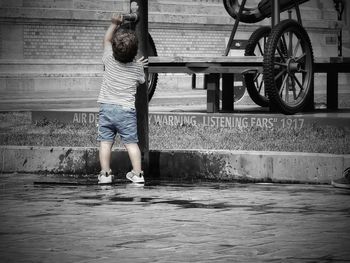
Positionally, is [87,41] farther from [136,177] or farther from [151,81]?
[136,177]

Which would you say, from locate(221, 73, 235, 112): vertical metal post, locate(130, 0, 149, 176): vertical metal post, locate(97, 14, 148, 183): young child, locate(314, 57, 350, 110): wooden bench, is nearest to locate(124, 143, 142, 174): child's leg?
locate(97, 14, 148, 183): young child

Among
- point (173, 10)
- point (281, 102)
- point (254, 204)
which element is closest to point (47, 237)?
point (254, 204)

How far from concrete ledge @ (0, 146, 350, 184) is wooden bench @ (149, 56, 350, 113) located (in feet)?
12.7

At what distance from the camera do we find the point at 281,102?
13445 millimetres

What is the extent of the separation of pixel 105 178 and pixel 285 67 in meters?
4.86

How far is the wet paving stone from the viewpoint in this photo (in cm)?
598

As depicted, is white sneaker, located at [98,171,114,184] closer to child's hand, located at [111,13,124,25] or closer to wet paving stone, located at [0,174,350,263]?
wet paving stone, located at [0,174,350,263]

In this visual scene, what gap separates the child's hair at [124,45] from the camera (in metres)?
9.79

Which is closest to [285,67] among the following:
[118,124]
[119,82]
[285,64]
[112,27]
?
[285,64]

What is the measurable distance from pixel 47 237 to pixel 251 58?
7.80 meters

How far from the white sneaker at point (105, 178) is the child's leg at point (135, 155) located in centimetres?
22

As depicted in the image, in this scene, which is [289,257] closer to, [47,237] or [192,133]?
[47,237]

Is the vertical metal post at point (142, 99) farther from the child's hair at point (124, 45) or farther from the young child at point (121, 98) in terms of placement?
the child's hair at point (124, 45)

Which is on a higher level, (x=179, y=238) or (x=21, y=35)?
(x=21, y=35)
